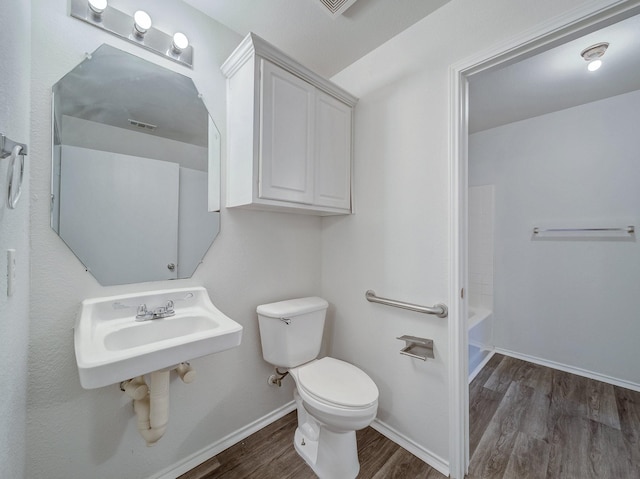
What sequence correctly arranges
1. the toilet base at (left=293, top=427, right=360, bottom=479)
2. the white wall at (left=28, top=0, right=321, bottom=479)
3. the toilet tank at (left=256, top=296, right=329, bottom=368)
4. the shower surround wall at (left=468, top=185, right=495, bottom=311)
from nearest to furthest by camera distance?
the white wall at (left=28, top=0, right=321, bottom=479) < the toilet base at (left=293, top=427, right=360, bottom=479) < the toilet tank at (left=256, top=296, right=329, bottom=368) < the shower surround wall at (left=468, top=185, right=495, bottom=311)

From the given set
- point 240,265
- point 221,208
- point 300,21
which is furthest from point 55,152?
point 300,21

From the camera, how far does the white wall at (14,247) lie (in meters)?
0.64

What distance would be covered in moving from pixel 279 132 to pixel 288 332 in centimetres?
113

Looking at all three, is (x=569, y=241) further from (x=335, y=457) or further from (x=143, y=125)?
(x=143, y=125)

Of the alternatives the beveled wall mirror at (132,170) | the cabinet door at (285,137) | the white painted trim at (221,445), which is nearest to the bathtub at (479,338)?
the white painted trim at (221,445)

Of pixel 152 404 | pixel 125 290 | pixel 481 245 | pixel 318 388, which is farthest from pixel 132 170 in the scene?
pixel 481 245

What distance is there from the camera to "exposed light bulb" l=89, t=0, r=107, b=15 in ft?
3.49

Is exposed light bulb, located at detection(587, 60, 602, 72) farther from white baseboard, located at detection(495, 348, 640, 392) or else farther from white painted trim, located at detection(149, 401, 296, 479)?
white painted trim, located at detection(149, 401, 296, 479)

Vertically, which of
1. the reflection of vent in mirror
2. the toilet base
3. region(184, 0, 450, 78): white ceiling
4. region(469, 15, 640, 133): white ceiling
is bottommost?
the toilet base

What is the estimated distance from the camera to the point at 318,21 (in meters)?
1.43

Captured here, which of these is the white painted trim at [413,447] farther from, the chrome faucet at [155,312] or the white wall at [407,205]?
the chrome faucet at [155,312]

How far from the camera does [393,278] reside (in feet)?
5.09

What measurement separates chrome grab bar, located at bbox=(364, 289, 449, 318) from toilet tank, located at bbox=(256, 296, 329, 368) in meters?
0.36

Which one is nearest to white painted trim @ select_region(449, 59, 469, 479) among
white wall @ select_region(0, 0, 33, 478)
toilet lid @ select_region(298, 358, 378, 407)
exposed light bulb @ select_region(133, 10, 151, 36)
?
toilet lid @ select_region(298, 358, 378, 407)
